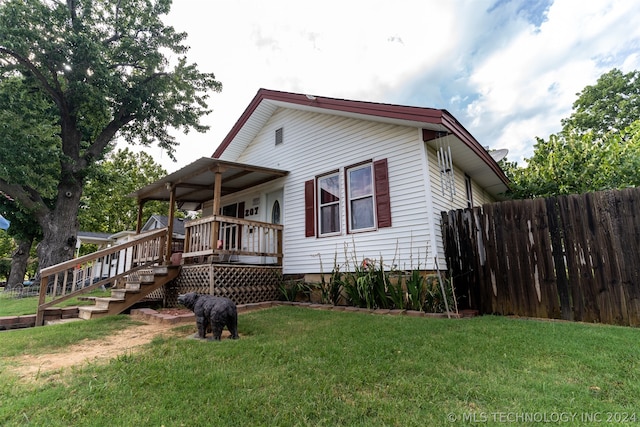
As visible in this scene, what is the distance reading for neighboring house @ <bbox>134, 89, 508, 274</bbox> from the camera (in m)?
6.20

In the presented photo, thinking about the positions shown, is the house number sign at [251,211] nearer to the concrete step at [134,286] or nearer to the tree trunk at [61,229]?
the concrete step at [134,286]

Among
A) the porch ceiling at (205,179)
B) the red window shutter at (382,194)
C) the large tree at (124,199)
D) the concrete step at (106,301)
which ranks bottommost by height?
the concrete step at (106,301)

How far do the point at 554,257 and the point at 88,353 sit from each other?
21.9ft

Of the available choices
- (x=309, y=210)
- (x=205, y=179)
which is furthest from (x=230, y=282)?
(x=205, y=179)

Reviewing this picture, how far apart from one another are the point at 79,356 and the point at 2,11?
14551mm

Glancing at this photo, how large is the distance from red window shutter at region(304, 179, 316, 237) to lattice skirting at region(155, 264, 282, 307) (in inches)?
52.4

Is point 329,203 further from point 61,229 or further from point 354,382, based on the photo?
point 61,229

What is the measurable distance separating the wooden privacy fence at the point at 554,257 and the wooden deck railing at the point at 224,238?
446 centimetres

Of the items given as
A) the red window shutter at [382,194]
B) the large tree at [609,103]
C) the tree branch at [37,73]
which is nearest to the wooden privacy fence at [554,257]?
the red window shutter at [382,194]

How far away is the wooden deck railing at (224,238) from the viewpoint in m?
6.90

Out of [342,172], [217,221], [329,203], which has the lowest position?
[217,221]

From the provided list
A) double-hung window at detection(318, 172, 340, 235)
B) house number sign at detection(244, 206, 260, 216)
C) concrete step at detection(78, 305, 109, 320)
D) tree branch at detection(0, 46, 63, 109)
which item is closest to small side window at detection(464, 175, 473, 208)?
double-hung window at detection(318, 172, 340, 235)

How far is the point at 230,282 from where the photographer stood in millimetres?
6816

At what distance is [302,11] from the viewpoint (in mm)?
8352
